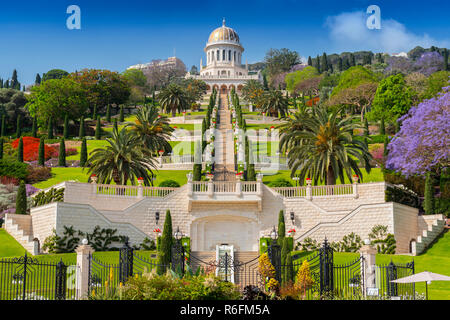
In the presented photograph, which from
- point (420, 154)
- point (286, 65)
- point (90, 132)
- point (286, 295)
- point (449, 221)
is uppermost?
point (286, 65)

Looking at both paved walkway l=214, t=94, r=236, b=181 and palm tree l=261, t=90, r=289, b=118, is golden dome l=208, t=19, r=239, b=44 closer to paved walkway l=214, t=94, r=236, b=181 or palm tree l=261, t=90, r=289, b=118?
palm tree l=261, t=90, r=289, b=118

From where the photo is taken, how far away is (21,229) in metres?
38.4

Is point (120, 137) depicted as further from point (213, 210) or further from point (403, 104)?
point (403, 104)

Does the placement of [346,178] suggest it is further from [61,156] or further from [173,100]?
[173,100]

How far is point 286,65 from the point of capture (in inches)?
6083

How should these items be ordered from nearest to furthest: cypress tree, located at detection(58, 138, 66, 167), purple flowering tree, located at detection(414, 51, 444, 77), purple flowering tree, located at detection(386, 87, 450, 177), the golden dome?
purple flowering tree, located at detection(386, 87, 450, 177)
cypress tree, located at detection(58, 138, 66, 167)
purple flowering tree, located at detection(414, 51, 444, 77)
the golden dome

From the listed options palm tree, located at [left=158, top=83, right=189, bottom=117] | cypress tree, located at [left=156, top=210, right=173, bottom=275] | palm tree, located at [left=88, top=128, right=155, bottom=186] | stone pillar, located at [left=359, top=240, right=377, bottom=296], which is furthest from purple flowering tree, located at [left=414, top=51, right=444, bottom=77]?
stone pillar, located at [left=359, top=240, right=377, bottom=296]

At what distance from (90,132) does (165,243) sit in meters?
57.2

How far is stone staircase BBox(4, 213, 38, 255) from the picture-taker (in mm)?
36688

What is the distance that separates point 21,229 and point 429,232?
84.3ft

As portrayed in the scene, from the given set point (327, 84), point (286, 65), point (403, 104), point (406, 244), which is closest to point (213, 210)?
point (406, 244)

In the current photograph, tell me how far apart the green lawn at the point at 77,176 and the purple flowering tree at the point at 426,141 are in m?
18.0

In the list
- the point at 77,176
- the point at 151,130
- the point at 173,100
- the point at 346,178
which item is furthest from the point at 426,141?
the point at 173,100

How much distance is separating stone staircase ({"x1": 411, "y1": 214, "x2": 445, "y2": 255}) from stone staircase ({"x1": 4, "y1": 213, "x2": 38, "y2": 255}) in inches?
909
